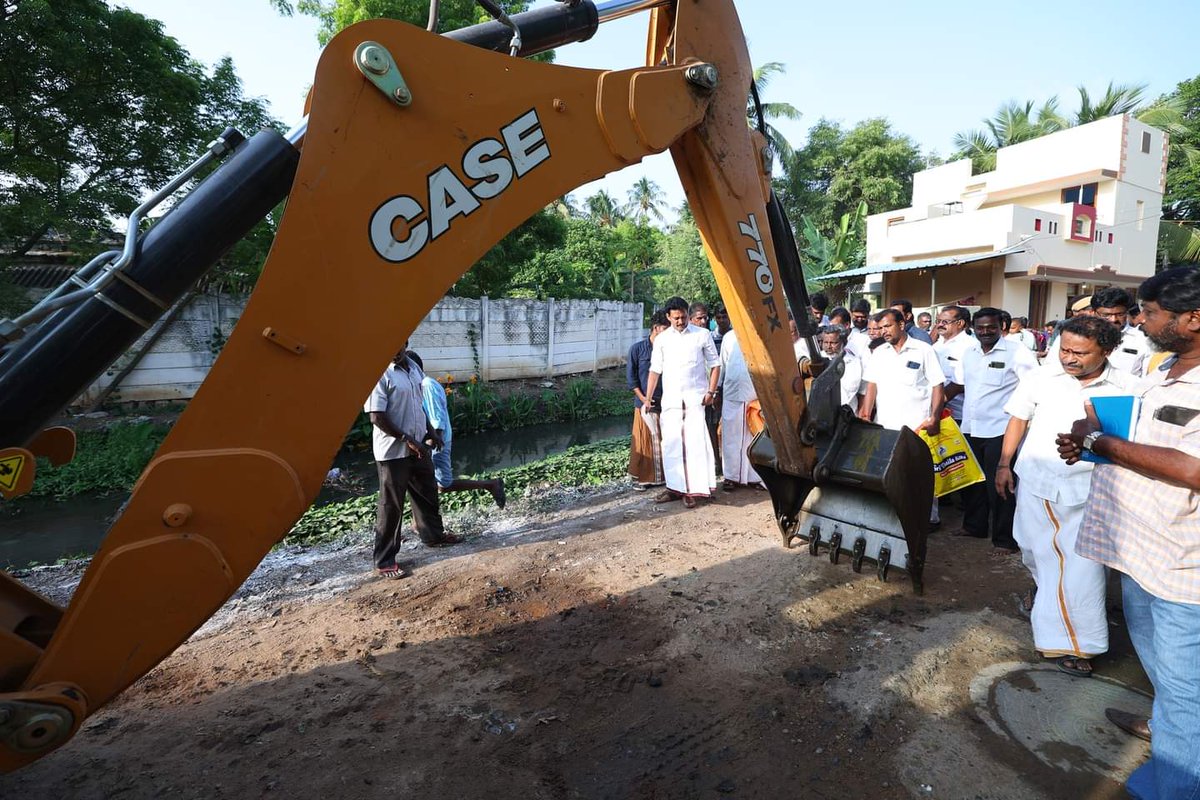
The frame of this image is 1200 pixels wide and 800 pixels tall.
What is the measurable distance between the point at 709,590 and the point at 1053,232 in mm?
19945

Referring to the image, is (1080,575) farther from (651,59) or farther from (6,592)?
(6,592)

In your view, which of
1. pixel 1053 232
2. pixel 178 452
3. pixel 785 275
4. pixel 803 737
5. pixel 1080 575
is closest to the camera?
pixel 178 452

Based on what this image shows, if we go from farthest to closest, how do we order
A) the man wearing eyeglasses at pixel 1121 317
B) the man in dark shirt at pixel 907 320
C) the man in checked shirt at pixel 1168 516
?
1. the man in dark shirt at pixel 907 320
2. the man wearing eyeglasses at pixel 1121 317
3. the man in checked shirt at pixel 1168 516

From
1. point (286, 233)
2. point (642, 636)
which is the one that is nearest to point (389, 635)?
point (642, 636)

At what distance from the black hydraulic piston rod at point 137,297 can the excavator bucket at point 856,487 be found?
267 cm

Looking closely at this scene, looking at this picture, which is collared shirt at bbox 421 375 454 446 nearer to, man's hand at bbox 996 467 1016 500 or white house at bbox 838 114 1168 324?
man's hand at bbox 996 467 1016 500

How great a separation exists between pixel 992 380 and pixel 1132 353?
83 centimetres

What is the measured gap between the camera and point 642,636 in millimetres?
3326

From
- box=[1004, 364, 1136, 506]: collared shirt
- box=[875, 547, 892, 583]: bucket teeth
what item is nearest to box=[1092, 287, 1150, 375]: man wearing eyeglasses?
box=[1004, 364, 1136, 506]: collared shirt

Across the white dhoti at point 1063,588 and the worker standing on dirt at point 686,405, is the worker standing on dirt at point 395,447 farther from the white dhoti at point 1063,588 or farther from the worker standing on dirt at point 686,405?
the white dhoti at point 1063,588

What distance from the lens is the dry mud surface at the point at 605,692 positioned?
2.32 m

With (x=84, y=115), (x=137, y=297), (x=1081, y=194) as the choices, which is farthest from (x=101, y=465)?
(x=1081, y=194)

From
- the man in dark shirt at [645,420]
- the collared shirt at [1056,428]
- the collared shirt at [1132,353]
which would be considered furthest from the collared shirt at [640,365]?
the collared shirt at [1132,353]

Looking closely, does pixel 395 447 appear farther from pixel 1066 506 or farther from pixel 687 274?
pixel 687 274
